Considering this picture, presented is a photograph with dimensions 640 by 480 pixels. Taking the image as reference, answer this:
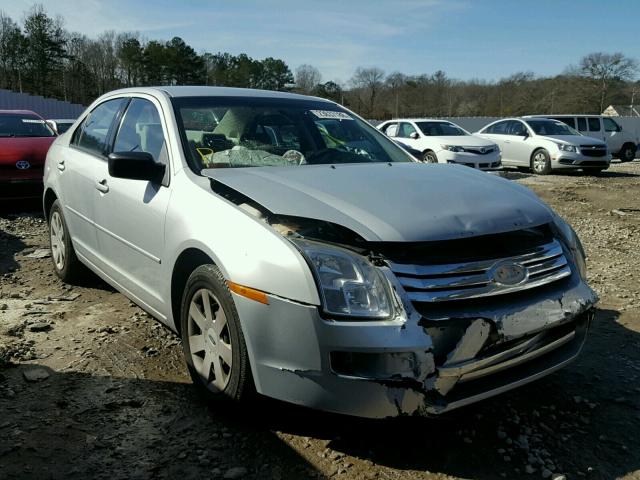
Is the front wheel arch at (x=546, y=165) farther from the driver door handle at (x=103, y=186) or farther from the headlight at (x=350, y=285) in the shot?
the headlight at (x=350, y=285)

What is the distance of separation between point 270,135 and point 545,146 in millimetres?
13276

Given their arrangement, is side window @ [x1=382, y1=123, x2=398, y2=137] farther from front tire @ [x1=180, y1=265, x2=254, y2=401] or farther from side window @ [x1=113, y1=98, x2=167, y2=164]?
front tire @ [x1=180, y1=265, x2=254, y2=401]

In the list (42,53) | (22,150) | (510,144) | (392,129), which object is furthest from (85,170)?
(42,53)

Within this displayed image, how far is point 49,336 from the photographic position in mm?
3785

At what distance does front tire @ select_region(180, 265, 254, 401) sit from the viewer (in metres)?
2.44

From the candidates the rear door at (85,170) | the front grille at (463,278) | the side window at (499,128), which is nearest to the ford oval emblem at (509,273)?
the front grille at (463,278)

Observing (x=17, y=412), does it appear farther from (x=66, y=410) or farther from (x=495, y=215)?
(x=495, y=215)

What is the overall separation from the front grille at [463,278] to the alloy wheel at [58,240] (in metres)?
3.46

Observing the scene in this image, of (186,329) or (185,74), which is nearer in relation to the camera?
(186,329)

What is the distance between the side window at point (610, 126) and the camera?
66.0ft

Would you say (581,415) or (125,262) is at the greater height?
(125,262)

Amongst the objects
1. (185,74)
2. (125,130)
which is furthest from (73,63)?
(125,130)

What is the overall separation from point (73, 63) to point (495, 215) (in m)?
70.1

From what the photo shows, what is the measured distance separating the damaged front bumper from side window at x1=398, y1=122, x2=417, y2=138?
13440 mm
